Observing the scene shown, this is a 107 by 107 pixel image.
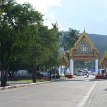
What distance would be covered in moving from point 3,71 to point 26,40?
14.4 ft

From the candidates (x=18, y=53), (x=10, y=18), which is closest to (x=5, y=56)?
(x=18, y=53)

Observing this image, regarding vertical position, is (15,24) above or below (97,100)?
above

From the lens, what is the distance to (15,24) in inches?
1953

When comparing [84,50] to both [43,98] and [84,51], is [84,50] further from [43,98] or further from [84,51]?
[43,98]

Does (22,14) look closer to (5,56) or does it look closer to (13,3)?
(13,3)

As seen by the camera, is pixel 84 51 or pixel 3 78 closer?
pixel 3 78

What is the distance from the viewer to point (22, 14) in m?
49.2

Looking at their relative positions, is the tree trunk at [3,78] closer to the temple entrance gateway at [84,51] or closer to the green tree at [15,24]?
the green tree at [15,24]

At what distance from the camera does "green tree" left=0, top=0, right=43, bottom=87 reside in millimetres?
48719

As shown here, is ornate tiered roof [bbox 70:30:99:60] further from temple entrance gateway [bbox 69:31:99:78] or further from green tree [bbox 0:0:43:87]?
green tree [bbox 0:0:43:87]

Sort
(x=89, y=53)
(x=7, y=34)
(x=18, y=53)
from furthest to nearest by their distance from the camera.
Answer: (x=89, y=53), (x=18, y=53), (x=7, y=34)

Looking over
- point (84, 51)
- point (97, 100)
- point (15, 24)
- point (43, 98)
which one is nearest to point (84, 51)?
point (84, 51)

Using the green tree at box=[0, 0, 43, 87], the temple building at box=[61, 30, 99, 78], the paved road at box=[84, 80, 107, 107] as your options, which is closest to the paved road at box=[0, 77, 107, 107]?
the paved road at box=[84, 80, 107, 107]

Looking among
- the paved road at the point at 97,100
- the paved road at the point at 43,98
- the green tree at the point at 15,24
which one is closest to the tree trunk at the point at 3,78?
the green tree at the point at 15,24
